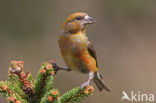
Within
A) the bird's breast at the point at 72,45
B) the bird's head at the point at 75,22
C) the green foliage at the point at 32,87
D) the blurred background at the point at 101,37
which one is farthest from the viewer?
the blurred background at the point at 101,37

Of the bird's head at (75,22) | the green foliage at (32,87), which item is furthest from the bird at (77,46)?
the green foliage at (32,87)

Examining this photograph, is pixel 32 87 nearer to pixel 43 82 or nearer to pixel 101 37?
pixel 43 82

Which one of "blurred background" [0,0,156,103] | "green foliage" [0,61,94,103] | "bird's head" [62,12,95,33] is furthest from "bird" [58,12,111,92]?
"blurred background" [0,0,156,103]

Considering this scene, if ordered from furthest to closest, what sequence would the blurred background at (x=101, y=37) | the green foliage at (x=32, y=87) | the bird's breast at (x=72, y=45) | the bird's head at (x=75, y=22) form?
the blurred background at (x=101, y=37)
the bird's head at (x=75, y=22)
the bird's breast at (x=72, y=45)
the green foliage at (x=32, y=87)

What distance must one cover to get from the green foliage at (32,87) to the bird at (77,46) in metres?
1.09

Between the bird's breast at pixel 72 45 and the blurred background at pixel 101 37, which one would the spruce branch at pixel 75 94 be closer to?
the bird's breast at pixel 72 45

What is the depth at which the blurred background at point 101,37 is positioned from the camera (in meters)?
7.24

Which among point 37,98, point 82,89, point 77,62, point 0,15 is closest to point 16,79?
point 37,98

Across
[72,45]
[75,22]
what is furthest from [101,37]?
[72,45]

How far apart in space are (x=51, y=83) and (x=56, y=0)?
17.2ft

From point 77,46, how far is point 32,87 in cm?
126

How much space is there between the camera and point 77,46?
13.0ft

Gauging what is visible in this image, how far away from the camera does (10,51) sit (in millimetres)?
7211

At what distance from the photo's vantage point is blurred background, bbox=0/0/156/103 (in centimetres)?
724
